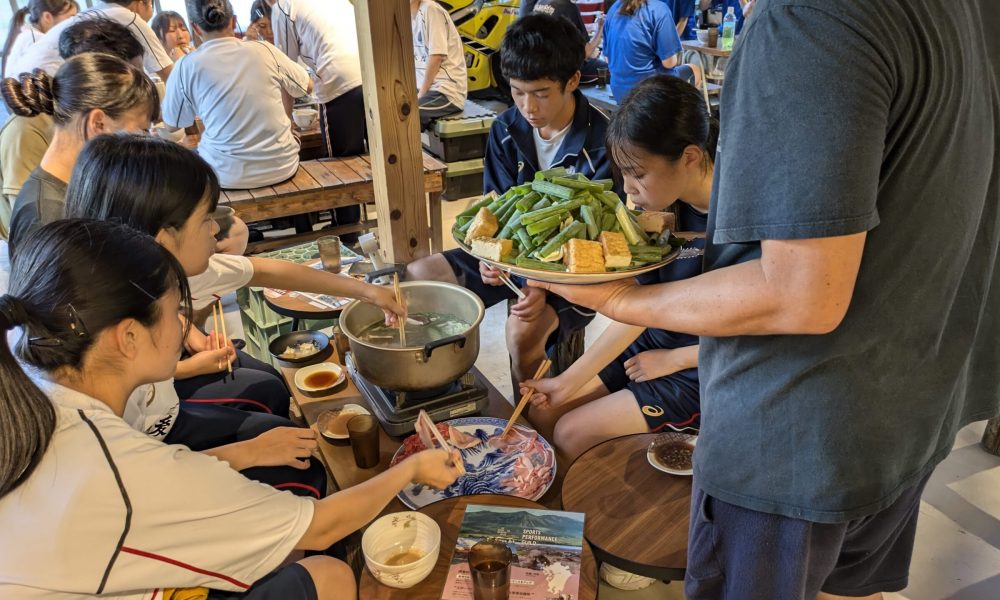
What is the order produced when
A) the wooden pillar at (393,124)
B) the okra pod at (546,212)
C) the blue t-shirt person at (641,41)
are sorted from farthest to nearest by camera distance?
the blue t-shirt person at (641,41)
the wooden pillar at (393,124)
the okra pod at (546,212)

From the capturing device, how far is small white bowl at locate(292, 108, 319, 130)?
5457mm

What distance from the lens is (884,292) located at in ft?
3.47

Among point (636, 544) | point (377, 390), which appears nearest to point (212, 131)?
point (377, 390)

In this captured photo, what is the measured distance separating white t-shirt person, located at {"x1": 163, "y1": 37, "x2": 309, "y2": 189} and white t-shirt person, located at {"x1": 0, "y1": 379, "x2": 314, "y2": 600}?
322 cm

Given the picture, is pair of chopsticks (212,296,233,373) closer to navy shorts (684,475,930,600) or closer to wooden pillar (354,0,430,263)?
wooden pillar (354,0,430,263)

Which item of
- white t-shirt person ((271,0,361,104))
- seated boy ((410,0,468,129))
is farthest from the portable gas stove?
seated boy ((410,0,468,129))

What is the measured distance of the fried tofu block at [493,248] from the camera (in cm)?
169

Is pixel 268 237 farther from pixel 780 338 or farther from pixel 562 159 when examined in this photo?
pixel 780 338

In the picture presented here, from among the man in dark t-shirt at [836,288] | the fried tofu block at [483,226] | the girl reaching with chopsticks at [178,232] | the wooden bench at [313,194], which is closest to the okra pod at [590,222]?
the fried tofu block at [483,226]

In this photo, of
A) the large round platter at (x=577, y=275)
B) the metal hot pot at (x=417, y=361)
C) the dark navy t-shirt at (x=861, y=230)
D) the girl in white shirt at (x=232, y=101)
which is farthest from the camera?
the girl in white shirt at (x=232, y=101)

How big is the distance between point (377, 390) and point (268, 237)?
3.04m

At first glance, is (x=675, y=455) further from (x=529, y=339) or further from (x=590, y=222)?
(x=529, y=339)

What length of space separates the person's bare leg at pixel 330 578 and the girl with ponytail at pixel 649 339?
897 millimetres

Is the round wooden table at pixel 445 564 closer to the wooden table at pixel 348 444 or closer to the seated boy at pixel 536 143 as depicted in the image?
the wooden table at pixel 348 444
